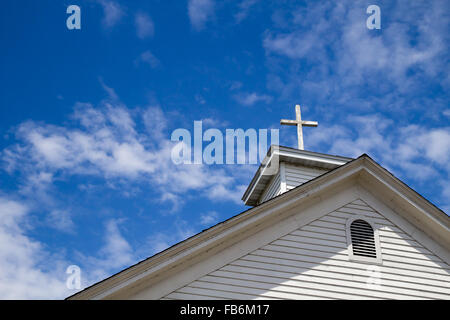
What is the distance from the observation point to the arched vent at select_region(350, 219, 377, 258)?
9953mm

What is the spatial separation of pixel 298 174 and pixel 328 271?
21.8 feet

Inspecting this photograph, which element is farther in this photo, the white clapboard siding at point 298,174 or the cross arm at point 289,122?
the cross arm at point 289,122

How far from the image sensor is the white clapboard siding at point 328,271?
29.9 ft

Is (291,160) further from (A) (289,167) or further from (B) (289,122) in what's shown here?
(B) (289,122)

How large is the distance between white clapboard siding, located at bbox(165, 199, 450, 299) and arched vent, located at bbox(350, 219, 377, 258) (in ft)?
0.62

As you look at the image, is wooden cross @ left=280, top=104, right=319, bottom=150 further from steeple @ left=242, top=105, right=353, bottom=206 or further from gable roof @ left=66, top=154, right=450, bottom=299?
gable roof @ left=66, top=154, right=450, bottom=299

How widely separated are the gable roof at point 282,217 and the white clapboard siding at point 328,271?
1.48 ft

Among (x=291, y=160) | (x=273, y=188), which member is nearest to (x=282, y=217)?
(x=291, y=160)

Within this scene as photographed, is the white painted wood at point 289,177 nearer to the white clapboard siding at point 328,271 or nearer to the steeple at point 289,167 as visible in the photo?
the steeple at point 289,167

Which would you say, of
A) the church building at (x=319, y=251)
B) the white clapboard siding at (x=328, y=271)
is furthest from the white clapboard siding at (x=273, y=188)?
the white clapboard siding at (x=328, y=271)

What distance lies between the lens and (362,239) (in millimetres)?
10102
